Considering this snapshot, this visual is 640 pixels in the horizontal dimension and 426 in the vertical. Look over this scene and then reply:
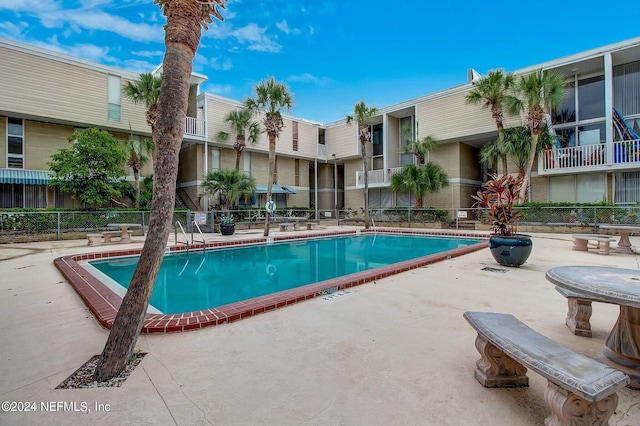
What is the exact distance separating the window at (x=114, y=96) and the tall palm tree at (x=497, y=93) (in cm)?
1895

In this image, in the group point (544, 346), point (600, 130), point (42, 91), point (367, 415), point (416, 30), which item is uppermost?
point (416, 30)

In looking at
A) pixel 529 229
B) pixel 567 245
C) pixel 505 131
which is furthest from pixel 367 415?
pixel 505 131

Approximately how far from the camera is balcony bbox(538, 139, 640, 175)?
536 inches

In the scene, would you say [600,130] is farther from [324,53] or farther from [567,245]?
[324,53]

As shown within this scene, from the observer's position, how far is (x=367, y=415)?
204cm

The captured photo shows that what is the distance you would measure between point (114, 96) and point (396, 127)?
17.8 m

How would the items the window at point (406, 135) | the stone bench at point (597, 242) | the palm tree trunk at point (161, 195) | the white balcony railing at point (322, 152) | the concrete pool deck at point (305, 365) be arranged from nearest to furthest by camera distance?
the concrete pool deck at point (305, 365)
the palm tree trunk at point (161, 195)
the stone bench at point (597, 242)
the window at point (406, 135)
the white balcony railing at point (322, 152)

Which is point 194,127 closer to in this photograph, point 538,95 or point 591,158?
point 538,95

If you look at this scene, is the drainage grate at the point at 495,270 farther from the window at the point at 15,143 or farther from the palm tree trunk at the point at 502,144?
the window at the point at 15,143

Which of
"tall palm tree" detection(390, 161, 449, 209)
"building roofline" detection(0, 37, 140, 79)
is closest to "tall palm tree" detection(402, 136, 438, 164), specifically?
"tall palm tree" detection(390, 161, 449, 209)

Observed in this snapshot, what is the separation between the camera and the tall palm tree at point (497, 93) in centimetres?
1583

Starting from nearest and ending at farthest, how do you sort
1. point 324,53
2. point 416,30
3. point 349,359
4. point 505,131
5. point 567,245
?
point 349,359 < point 567,245 < point 505,131 < point 416,30 < point 324,53

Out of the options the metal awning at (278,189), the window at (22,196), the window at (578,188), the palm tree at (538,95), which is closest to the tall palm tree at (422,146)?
the palm tree at (538,95)

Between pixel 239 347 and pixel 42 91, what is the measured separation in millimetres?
18986
